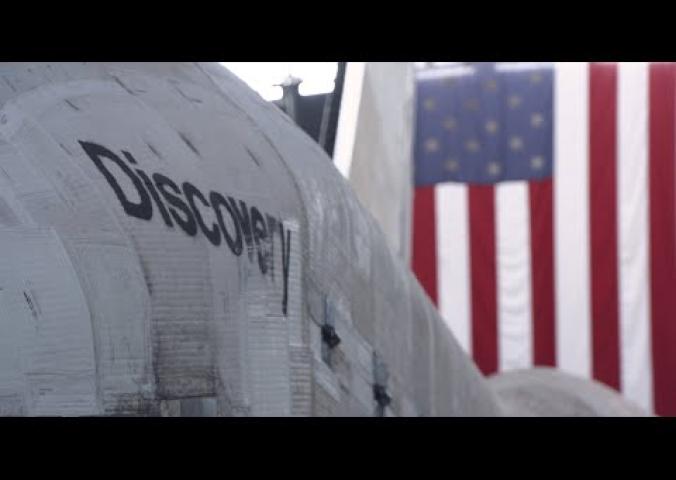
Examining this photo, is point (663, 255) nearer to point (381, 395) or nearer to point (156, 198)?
point (381, 395)

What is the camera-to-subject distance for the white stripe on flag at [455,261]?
920cm

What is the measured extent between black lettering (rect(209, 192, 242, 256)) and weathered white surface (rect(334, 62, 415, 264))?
2492 millimetres

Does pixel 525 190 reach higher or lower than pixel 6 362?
higher

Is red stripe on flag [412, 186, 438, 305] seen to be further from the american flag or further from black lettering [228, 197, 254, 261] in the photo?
black lettering [228, 197, 254, 261]

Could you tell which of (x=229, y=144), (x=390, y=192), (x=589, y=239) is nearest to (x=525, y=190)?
(x=589, y=239)

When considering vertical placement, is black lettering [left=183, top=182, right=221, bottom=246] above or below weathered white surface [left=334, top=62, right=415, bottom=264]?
below

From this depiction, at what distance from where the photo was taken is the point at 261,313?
1809mm

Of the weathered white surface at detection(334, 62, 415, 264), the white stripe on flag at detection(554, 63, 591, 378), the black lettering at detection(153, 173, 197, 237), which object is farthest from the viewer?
the white stripe on flag at detection(554, 63, 591, 378)

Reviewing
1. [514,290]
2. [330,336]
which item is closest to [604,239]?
[514,290]

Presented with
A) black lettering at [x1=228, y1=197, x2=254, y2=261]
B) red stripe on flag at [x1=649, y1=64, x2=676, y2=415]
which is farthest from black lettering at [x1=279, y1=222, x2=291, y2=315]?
red stripe on flag at [x1=649, y1=64, x2=676, y2=415]

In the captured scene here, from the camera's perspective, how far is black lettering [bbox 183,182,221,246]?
1.68 m

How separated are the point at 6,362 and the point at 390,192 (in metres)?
Answer: 4.87

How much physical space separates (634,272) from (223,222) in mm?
7670
